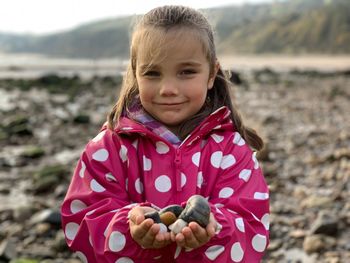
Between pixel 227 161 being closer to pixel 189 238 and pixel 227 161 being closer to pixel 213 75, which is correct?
pixel 213 75

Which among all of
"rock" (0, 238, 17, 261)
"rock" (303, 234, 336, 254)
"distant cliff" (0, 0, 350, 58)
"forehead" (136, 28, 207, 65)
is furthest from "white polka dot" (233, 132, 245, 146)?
"distant cliff" (0, 0, 350, 58)

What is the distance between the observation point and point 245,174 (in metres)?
2.75

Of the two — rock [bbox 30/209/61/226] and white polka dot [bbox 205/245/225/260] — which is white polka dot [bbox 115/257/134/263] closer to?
white polka dot [bbox 205/245/225/260]

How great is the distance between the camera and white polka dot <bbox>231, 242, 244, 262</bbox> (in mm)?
2549

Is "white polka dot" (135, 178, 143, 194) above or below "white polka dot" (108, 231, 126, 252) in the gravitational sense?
above

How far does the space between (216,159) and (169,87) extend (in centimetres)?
40

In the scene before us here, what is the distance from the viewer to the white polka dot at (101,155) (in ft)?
8.96

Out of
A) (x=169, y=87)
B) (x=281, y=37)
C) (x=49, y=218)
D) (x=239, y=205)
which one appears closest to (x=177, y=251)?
(x=239, y=205)

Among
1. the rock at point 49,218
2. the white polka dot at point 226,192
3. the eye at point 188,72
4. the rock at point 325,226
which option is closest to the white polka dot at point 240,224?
the white polka dot at point 226,192

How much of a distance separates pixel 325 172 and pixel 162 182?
516 centimetres

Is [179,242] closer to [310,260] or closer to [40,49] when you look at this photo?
[310,260]

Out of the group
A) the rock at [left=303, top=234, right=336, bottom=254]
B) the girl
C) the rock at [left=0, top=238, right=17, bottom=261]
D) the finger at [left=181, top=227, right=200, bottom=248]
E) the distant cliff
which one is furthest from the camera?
the distant cliff

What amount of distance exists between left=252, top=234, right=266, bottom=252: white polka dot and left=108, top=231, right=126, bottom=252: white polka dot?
62 cm

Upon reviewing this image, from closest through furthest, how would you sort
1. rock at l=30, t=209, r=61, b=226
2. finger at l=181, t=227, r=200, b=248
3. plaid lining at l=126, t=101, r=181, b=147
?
finger at l=181, t=227, r=200, b=248 < plaid lining at l=126, t=101, r=181, b=147 < rock at l=30, t=209, r=61, b=226
